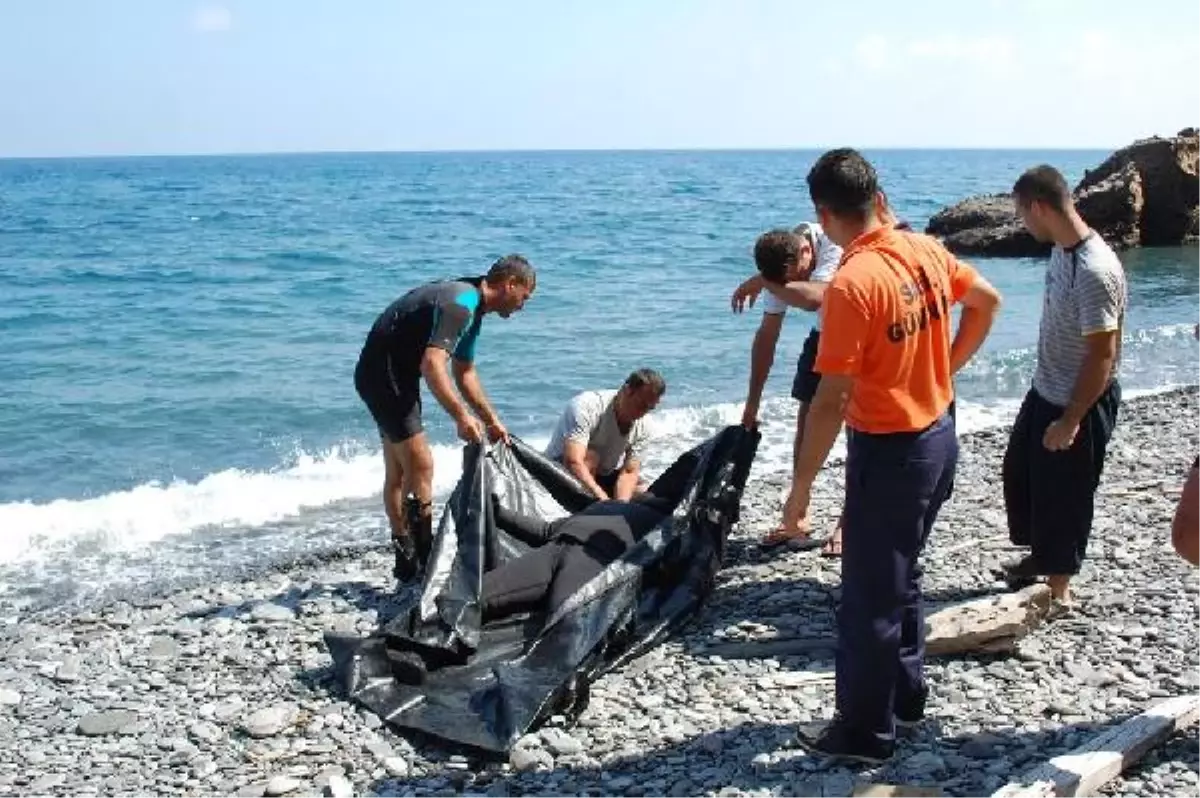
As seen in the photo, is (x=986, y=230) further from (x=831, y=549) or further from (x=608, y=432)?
(x=831, y=549)

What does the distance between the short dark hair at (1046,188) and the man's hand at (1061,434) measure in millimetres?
882

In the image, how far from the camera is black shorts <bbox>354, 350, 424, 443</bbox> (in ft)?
22.0

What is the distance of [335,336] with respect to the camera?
20.5 m

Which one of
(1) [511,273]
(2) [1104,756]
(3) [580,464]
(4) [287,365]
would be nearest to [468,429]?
(1) [511,273]

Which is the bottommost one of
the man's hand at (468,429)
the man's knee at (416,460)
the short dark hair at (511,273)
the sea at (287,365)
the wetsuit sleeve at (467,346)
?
the sea at (287,365)

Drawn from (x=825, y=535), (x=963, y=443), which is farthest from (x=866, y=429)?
(x=963, y=443)

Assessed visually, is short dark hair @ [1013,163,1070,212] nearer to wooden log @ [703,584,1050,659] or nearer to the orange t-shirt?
the orange t-shirt

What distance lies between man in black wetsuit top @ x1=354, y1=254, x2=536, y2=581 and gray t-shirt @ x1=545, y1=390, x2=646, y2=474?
0.64 m

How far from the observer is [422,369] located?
650cm

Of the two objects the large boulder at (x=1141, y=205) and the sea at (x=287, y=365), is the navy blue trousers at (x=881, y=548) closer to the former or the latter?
the sea at (x=287, y=365)

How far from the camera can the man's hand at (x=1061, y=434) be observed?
5156 millimetres

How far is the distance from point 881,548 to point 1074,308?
1671 millimetres

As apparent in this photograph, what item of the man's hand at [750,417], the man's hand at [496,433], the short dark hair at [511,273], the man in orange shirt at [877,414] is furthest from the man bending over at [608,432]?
the man in orange shirt at [877,414]

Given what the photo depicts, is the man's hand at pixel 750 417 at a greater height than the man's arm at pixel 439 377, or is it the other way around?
the man's arm at pixel 439 377
